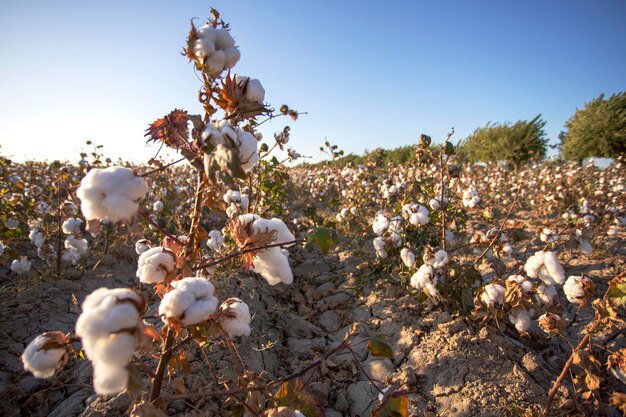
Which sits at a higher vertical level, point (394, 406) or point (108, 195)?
point (108, 195)

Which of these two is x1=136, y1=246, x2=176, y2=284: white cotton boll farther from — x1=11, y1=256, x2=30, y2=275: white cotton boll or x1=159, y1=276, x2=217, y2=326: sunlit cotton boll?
x1=11, y1=256, x2=30, y2=275: white cotton boll

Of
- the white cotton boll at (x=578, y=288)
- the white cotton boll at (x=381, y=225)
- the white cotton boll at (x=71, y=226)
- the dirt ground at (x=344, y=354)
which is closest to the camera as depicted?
the white cotton boll at (x=578, y=288)

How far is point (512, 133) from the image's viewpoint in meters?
18.7

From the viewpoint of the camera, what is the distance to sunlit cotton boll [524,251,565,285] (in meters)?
2.04

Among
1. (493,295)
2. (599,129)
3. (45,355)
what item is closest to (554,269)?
(493,295)

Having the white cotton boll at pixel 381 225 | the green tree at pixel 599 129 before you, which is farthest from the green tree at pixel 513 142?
the white cotton boll at pixel 381 225

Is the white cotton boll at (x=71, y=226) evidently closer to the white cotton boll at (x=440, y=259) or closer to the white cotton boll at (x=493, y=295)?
the white cotton boll at (x=440, y=259)

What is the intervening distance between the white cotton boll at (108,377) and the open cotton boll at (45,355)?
1.10ft

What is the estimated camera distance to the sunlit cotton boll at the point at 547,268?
204 centimetres

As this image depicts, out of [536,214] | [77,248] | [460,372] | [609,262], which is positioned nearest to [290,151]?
[77,248]

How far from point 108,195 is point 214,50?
1.79 feet

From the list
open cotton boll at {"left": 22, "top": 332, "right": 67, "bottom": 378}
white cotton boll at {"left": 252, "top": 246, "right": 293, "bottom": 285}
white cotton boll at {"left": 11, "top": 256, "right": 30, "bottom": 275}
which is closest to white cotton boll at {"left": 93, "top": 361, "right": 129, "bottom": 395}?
open cotton boll at {"left": 22, "top": 332, "right": 67, "bottom": 378}

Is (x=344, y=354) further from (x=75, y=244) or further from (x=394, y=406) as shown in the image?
(x=75, y=244)

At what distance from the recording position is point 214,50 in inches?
39.9
